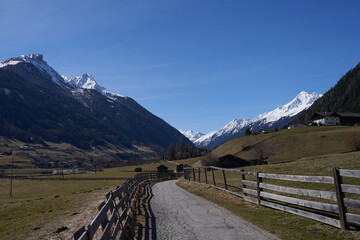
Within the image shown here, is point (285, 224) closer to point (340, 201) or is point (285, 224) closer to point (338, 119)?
point (340, 201)

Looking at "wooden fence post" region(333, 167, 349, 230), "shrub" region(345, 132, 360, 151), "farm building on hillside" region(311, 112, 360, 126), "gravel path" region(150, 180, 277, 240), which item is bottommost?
"gravel path" region(150, 180, 277, 240)

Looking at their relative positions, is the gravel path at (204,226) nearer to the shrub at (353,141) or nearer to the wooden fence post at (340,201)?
the wooden fence post at (340,201)

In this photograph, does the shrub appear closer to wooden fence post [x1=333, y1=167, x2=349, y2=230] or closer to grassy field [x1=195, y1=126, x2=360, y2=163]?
grassy field [x1=195, y1=126, x2=360, y2=163]

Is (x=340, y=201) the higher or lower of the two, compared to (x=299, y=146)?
lower

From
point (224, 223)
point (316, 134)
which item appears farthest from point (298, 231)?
point (316, 134)

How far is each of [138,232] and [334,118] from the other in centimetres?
15264

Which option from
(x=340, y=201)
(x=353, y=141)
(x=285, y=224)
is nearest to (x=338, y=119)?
(x=353, y=141)

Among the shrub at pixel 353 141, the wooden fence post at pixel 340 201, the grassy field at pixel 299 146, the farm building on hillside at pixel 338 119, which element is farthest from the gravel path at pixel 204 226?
the farm building on hillside at pixel 338 119

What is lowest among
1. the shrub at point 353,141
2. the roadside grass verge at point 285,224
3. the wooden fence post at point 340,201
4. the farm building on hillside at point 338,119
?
the roadside grass verge at point 285,224

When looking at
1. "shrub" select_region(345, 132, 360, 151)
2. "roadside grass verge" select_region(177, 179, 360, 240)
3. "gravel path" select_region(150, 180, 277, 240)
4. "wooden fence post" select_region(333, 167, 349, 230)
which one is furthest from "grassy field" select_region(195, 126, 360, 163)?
"wooden fence post" select_region(333, 167, 349, 230)

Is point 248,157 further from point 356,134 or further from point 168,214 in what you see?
point 168,214

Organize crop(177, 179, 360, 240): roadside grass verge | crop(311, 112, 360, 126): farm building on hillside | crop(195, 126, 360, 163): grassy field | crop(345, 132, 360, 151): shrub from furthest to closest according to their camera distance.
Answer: crop(311, 112, 360, 126): farm building on hillside → crop(195, 126, 360, 163): grassy field → crop(345, 132, 360, 151): shrub → crop(177, 179, 360, 240): roadside grass verge

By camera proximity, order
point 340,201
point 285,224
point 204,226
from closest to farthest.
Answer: point 340,201, point 285,224, point 204,226

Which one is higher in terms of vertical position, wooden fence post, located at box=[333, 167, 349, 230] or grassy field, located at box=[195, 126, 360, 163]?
grassy field, located at box=[195, 126, 360, 163]
